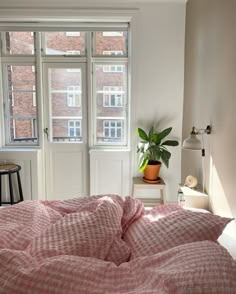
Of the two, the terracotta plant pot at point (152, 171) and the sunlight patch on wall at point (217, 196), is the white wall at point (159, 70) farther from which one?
the sunlight patch on wall at point (217, 196)

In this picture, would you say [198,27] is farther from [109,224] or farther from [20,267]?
[20,267]

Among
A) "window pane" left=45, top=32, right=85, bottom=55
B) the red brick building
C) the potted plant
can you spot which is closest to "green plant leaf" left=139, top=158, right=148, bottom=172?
the potted plant

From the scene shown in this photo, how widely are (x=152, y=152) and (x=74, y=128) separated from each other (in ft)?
3.37

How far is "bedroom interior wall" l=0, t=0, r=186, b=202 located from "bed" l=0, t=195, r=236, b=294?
191cm

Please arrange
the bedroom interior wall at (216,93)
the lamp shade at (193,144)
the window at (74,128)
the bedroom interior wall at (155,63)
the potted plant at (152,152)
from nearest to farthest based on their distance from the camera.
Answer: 1. the bedroom interior wall at (216,93)
2. the lamp shade at (193,144)
3. the potted plant at (152,152)
4. the bedroom interior wall at (155,63)
5. the window at (74,128)

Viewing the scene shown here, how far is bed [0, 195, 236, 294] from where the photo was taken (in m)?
1.00

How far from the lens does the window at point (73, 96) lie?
3623mm

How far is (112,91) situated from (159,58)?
654 mm

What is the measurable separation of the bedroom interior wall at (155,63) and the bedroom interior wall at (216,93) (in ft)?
0.87

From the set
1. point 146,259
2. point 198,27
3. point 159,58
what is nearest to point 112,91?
point 159,58

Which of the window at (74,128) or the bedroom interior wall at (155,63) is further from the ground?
the bedroom interior wall at (155,63)

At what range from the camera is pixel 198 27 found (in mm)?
2871

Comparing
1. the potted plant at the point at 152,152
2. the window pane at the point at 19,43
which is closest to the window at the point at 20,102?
the window pane at the point at 19,43

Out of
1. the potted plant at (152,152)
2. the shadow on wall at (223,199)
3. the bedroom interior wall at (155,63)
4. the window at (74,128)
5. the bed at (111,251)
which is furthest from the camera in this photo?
the window at (74,128)
